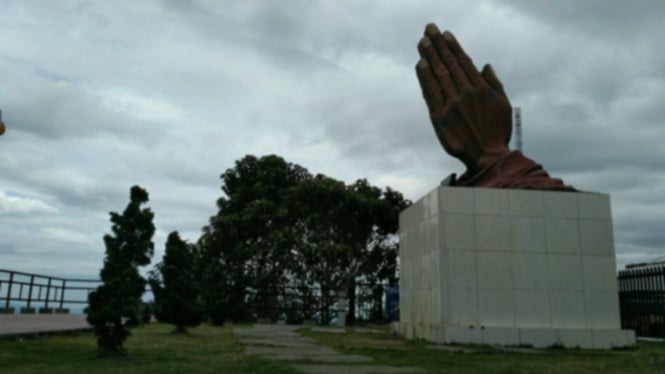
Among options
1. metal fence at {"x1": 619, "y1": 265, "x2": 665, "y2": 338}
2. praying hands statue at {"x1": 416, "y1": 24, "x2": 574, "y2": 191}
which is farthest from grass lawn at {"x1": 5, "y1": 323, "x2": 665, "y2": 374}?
metal fence at {"x1": 619, "y1": 265, "x2": 665, "y2": 338}

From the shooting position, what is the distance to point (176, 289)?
12477 millimetres

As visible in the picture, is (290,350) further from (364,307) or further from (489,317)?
(364,307)

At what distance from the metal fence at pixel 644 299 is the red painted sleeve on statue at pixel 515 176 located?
2.58 meters

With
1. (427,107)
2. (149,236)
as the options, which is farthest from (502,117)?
(149,236)

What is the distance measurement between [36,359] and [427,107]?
8.40 meters

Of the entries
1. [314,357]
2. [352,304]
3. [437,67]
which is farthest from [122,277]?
[352,304]

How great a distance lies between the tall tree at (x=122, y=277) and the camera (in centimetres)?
687

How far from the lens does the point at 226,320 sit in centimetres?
1955

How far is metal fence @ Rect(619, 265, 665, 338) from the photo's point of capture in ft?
38.0

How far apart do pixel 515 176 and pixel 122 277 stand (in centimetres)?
691

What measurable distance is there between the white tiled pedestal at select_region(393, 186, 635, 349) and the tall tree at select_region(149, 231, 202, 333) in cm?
465

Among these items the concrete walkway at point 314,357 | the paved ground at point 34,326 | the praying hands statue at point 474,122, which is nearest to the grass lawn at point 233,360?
the concrete walkway at point 314,357

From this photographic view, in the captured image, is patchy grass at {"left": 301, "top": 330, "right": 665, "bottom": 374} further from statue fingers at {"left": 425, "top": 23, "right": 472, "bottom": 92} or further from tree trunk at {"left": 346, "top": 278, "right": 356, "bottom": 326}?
tree trunk at {"left": 346, "top": 278, "right": 356, "bottom": 326}

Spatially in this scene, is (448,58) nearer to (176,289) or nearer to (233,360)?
(176,289)
